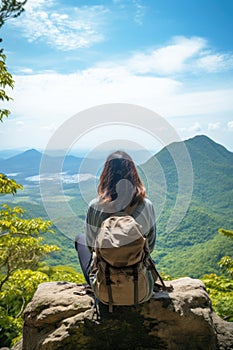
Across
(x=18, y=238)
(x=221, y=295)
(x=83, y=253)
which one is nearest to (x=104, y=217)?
(x=83, y=253)

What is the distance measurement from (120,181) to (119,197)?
6.7 inches

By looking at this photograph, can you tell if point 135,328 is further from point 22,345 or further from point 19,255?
point 19,255

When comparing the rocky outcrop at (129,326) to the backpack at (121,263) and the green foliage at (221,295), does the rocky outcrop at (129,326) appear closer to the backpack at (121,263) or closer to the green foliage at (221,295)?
the backpack at (121,263)

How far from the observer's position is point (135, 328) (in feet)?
11.6

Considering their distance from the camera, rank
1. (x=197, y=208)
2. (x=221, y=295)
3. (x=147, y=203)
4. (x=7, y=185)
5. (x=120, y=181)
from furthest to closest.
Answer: (x=197, y=208), (x=221, y=295), (x=7, y=185), (x=147, y=203), (x=120, y=181)

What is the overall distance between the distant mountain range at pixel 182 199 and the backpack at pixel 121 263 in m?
0.63

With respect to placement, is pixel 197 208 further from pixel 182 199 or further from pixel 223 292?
pixel 182 199

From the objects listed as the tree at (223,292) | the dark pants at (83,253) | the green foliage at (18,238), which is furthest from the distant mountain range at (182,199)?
the tree at (223,292)

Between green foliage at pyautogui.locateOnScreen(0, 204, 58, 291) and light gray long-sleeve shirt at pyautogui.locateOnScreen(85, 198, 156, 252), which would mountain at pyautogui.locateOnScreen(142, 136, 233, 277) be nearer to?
light gray long-sleeve shirt at pyautogui.locateOnScreen(85, 198, 156, 252)

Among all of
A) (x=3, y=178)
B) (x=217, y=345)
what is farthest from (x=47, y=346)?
(x=3, y=178)

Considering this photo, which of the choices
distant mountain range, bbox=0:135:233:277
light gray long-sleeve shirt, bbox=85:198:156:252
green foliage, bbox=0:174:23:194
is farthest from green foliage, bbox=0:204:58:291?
light gray long-sleeve shirt, bbox=85:198:156:252

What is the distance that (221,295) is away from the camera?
23.6ft

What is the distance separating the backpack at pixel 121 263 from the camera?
2.90 meters

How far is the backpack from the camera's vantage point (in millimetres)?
2896
